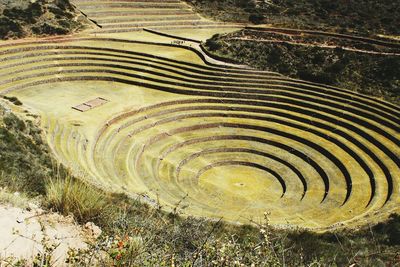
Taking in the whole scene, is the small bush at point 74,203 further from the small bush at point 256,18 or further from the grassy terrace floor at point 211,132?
the small bush at point 256,18

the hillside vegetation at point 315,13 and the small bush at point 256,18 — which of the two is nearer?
the hillside vegetation at point 315,13

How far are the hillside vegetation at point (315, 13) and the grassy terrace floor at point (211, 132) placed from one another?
13.4 meters

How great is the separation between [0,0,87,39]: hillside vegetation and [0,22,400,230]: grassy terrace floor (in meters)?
2.56

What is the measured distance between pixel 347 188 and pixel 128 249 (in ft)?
60.7

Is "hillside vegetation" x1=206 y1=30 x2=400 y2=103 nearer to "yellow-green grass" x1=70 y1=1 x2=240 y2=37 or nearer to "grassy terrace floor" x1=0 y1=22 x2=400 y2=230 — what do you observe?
"grassy terrace floor" x1=0 y1=22 x2=400 y2=230

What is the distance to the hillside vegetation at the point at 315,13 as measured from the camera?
41.6 metres

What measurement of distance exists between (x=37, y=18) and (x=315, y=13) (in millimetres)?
28388

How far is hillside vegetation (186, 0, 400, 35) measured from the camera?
136 feet

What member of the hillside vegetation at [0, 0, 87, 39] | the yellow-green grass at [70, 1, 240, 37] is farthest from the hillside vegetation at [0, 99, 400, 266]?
the yellow-green grass at [70, 1, 240, 37]

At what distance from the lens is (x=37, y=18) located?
38.4m

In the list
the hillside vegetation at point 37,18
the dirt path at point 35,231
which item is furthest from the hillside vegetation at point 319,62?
the dirt path at point 35,231

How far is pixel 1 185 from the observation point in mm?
9922

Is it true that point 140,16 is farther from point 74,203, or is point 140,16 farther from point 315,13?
point 74,203

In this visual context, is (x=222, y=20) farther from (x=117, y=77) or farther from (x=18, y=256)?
(x=18, y=256)
